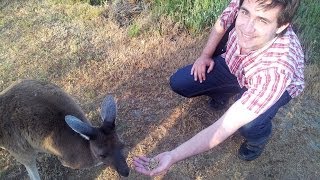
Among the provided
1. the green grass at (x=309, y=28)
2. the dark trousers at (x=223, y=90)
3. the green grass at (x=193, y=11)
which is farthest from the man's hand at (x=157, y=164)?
the green grass at (x=309, y=28)

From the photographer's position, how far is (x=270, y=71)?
2.92 m

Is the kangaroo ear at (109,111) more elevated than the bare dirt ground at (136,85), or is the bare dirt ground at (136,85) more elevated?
the kangaroo ear at (109,111)

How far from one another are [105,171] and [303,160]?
6.79ft

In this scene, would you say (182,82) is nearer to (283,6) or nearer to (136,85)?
(136,85)

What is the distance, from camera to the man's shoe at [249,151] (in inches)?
158

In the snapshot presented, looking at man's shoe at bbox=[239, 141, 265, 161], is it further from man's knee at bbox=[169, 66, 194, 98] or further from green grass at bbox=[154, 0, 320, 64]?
green grass at bbox=[154, 0, 320, 64]

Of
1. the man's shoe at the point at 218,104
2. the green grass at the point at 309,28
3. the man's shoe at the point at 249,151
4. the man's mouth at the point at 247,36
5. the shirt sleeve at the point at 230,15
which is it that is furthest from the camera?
the green grass at the point at 309,28

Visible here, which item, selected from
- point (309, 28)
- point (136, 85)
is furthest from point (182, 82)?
point (309, 28)

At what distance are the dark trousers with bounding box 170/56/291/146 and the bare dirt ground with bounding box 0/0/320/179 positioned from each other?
34 cm

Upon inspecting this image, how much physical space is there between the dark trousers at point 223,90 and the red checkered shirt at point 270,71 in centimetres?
37

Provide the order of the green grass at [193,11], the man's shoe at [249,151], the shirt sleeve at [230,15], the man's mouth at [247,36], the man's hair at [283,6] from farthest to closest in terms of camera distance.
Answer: the green grass at [193,11], the man's shoe at [249,151], the shirt sleeve at [230,15], the man's mouth at [247,36], the man's hair at [283,6]

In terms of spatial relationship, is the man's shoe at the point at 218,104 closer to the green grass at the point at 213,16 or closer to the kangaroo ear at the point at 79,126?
the green grass at the point at 213,16

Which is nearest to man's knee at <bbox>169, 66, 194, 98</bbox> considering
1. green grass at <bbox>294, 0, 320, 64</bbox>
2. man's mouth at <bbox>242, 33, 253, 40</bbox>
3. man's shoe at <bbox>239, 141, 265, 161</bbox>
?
man's shoe at <bbox>239, 141, 265, 161</bbox>

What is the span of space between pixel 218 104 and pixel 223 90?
35 centimetres
